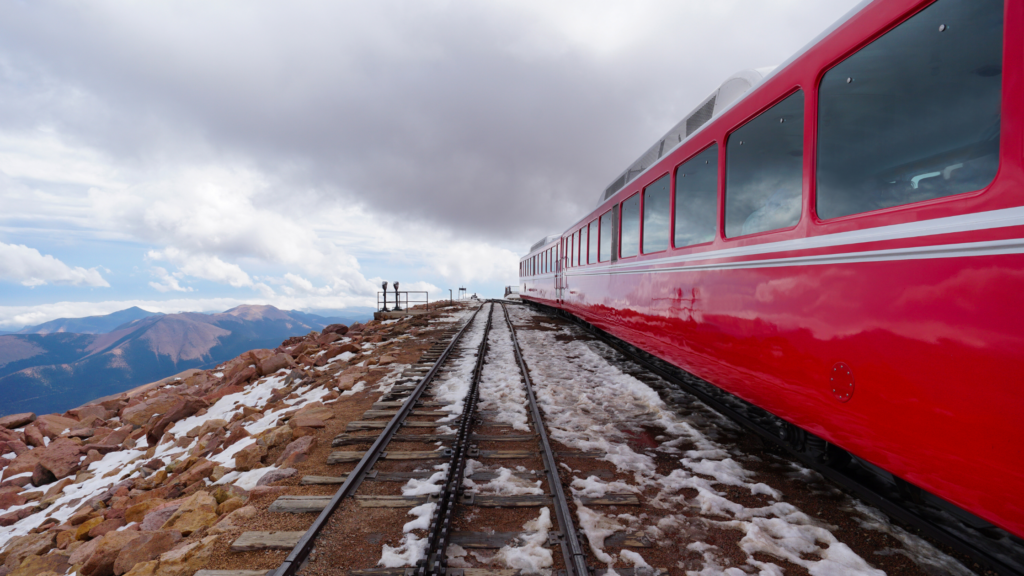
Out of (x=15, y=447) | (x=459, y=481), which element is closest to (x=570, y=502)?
(x=459, y=481)

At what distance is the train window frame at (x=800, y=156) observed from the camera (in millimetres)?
3193

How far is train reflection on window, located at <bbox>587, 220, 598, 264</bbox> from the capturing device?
10.0 meters

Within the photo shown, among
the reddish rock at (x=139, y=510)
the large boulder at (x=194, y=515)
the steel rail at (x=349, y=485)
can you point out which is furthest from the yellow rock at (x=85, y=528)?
the steel rail at (x=349, y=485)

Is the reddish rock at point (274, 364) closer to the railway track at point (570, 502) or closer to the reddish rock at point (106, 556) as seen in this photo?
the railway track at point (570, 502)

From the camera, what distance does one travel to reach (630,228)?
295 inches

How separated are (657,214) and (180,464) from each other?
7.43 meters

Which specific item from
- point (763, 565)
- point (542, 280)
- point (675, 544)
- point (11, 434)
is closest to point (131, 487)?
point (11, 434)

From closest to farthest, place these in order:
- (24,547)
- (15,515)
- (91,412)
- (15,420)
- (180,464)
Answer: (24,547), (180,464), (15,515), (15,420), (91,412)

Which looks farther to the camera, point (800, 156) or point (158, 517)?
point (158, 517)

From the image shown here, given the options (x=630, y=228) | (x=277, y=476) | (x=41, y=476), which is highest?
(x=630, y=228)

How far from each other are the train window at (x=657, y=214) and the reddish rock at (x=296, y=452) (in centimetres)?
477

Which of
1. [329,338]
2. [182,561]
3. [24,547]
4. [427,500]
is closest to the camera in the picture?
[182,561]

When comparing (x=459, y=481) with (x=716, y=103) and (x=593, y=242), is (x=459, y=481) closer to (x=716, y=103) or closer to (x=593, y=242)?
(x=716, y=103)

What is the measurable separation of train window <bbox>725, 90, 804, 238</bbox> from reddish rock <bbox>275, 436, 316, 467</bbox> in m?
4.76
